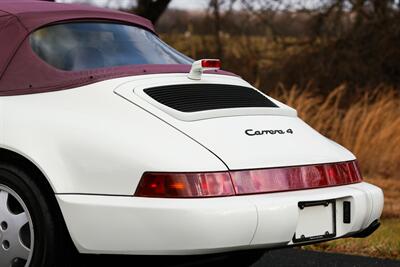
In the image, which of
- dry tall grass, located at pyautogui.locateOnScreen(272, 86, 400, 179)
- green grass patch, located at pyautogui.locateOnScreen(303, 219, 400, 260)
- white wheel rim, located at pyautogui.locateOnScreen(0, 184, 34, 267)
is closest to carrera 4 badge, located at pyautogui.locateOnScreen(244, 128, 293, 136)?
white wheel rim, located at pyautogui.locateOnScreen(0, 184, 34, 267)

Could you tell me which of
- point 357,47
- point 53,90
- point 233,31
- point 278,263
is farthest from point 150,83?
point 233,31

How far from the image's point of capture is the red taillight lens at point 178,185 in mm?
3979

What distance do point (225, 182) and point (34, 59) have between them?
1.31m

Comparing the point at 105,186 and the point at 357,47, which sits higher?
the point at 105,186

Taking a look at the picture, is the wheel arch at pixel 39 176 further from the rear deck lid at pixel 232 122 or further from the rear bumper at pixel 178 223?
the rear deck lid at pixel 232 122

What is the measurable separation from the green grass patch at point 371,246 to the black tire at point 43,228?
3067 millimetres

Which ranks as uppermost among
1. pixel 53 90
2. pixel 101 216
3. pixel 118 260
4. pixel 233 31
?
pixel 53 90

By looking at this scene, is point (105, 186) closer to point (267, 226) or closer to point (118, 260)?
point (118, 260)

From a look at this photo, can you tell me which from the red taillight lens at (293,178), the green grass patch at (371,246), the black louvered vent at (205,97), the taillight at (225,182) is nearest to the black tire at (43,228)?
the taillight at (225,182)

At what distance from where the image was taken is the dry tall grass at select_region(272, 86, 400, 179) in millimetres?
11156

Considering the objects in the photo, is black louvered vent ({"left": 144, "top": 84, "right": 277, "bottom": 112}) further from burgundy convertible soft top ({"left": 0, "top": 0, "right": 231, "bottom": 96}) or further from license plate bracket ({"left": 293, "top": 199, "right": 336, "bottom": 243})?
license plate bracket ({"left": 293, "top": 199, "right": 336, "bottom": 243})

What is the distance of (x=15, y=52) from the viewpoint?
15.4 feet

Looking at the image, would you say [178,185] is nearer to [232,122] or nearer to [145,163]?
[145,163]

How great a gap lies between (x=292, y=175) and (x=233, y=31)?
42.7ft
